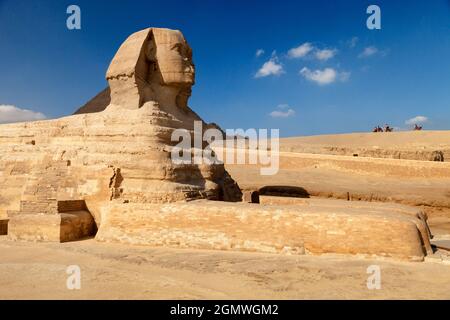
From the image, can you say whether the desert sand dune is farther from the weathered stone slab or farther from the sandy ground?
the weathered stone slab

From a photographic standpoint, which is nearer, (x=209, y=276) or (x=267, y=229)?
(x=209, y=276)

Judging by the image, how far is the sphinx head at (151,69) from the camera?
8617 millimetres

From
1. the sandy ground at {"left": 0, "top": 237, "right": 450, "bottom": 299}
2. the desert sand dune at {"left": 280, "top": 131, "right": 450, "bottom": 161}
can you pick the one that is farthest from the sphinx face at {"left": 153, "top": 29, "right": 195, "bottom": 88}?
the desert sand dune at {"left": 280, "top": 131, "right": 450, "bottom": 161}

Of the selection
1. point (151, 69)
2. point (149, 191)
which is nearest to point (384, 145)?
point (151, 69)

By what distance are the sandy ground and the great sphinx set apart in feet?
1.20

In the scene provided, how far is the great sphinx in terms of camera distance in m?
6.06

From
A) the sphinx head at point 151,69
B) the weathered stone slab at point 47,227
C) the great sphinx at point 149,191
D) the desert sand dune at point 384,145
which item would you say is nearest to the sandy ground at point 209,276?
the great sphinx at point 149,191

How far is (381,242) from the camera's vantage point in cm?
573

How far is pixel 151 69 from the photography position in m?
9.12

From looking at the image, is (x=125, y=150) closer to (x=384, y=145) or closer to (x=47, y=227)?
(x=47, y=227)

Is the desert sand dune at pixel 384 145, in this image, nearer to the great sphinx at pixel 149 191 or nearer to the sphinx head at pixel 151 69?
the great sphinx at pixel 149 191

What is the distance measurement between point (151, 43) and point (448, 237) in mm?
8604

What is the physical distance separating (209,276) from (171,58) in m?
5.74

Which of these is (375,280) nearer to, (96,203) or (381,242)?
(381,242)
